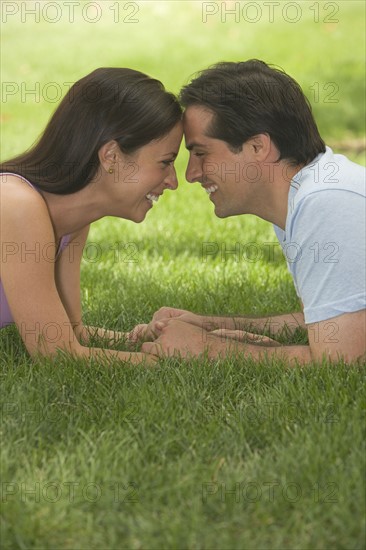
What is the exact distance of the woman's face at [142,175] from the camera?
3.73 meters

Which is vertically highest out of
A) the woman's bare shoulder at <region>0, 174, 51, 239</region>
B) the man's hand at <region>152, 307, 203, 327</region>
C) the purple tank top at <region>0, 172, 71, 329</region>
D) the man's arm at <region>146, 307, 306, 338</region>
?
the woman's bare shoulder at <region>0, 174, 51, 239</region>

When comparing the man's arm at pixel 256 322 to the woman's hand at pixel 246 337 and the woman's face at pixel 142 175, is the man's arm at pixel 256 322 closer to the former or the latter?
the woman's hand at pixel 246 337

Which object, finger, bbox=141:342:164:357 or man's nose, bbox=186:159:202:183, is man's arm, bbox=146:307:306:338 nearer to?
finger, bbox=141:342:164:357

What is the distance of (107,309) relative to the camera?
183 inches

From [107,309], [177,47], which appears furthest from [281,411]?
[177,47]

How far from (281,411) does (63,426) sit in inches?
29.5

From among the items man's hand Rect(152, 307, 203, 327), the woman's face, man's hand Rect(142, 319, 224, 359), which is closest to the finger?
man's hand Rect(142, 319, 224, 359)

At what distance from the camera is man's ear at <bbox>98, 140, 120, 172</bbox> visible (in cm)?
365

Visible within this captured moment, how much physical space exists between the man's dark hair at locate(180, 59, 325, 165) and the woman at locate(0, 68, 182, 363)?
16 cm

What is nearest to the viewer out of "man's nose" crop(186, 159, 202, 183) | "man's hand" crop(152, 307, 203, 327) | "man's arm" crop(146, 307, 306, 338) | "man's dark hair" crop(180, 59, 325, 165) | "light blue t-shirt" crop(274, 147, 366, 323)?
"light blue t-shirt" crop(274, 147, 366, 323)

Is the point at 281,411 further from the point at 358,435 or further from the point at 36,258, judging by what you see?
the point at 36,258

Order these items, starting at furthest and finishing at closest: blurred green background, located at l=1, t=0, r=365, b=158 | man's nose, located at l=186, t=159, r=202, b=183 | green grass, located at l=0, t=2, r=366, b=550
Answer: blurred green background, located at l=1, t=0, r=365, b=158 → man's nose, located at l=186, t=159, r=202, b=183 → green grass, located at l=0, t=2, r=366, b=550

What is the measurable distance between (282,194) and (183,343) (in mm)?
732

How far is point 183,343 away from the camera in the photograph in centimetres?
373
